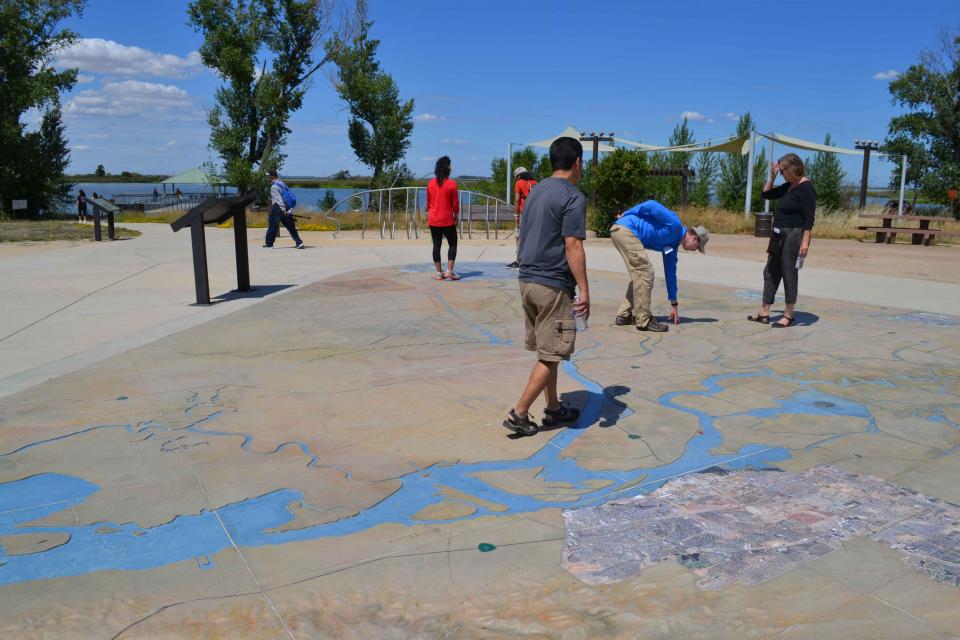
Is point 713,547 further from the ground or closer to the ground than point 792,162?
closer to the ground

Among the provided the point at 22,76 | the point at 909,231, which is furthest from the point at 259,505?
the point at 22,76

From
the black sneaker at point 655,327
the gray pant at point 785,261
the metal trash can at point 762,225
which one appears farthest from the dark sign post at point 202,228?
the metal trash can at point 762,225

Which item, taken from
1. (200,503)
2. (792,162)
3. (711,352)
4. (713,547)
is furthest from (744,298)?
(200,503)

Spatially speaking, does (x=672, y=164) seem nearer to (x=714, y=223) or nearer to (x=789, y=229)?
(x=714, y=223)

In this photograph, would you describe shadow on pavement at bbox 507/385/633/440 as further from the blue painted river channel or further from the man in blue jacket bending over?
the man in blue jacket bending over

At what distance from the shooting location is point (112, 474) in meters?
3.83

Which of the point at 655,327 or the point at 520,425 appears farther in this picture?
the point at 655,327

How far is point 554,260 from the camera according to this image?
4277 millimetres

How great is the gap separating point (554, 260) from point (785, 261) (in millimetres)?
4319

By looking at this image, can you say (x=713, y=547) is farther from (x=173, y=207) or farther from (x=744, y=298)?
(x=173, y=207)

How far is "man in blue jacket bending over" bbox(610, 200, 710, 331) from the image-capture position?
733cm

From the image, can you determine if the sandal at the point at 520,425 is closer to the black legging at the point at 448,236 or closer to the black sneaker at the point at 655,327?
the black sneaker at the point at 655,327

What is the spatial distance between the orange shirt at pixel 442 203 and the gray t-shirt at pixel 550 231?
593 cm

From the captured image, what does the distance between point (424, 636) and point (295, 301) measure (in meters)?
6.65
